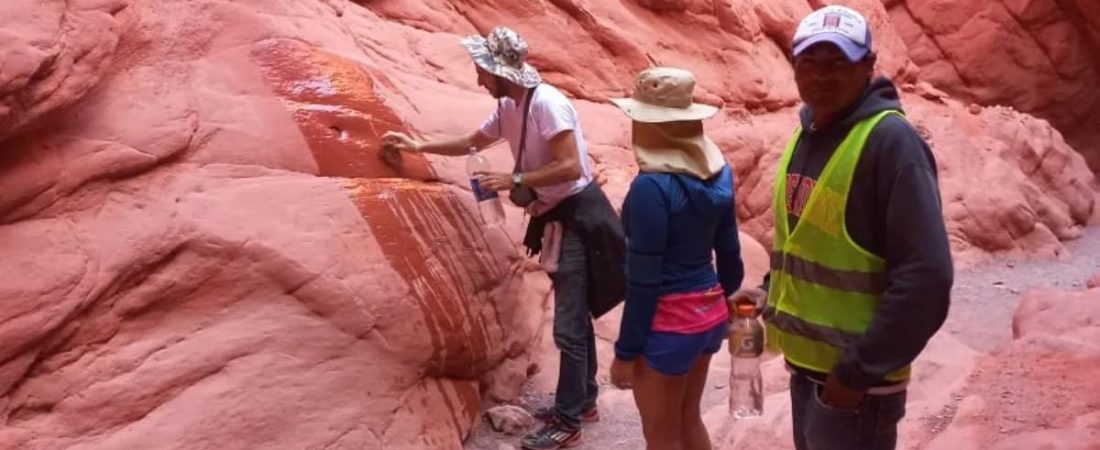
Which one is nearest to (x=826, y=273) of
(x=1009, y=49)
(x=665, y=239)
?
(x=665, y=239)

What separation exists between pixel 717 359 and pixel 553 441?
160 cm

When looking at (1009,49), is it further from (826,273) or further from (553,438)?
(826,273)

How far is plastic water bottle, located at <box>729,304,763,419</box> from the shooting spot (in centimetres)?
329

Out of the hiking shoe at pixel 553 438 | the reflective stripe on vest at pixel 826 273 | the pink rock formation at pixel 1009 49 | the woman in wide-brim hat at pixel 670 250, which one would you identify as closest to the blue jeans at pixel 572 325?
the hiking shoe at pixel 553 438

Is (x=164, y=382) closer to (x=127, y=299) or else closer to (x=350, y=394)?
(x=127, y=299)

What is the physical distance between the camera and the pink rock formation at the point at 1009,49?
Result: 1385 centimetres

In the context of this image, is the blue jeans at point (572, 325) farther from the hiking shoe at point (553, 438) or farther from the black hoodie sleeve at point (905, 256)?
the black hoodie sleeve at point (905, 256)

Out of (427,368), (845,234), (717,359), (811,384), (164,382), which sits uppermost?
(845,234)

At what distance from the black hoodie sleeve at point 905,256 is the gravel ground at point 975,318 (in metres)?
2.38

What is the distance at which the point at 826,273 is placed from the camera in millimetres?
2656

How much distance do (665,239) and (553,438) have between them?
171cm

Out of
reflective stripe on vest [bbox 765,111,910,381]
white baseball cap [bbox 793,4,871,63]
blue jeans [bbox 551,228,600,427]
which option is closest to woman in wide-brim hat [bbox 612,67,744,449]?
reflective stripe on vest [bbox 765,111,910,381]

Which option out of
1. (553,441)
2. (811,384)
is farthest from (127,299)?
(811,384)

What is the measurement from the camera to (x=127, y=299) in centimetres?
398
